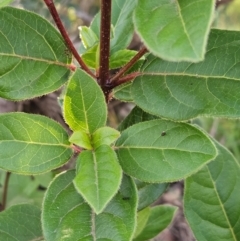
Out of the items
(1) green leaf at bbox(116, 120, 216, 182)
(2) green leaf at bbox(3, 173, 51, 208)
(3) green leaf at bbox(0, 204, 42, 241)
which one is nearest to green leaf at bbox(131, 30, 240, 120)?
(1) green leaf at bbox(116, 120, 216, 182)

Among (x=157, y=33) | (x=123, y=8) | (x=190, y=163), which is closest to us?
(x=157, y=33)

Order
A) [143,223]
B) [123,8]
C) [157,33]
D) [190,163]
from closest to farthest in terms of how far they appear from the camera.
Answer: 1. [157,33]
2. [190,163]
3. [123,8]
4. [143,223]

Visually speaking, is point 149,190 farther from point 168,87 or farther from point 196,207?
point 168,87

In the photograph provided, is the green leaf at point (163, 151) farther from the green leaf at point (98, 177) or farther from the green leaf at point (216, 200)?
the green leaf at point (216, 200)

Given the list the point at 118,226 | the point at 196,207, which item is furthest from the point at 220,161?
the point at 118,226

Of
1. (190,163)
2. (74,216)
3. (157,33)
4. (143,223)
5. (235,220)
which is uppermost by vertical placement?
(157,33)

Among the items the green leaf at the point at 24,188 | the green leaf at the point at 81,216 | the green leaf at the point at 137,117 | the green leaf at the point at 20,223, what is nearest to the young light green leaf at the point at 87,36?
the green leaf at the point at 137,117

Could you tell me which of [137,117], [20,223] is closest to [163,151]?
[137,117]

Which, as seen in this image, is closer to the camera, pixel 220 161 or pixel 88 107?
pixel 88 107
